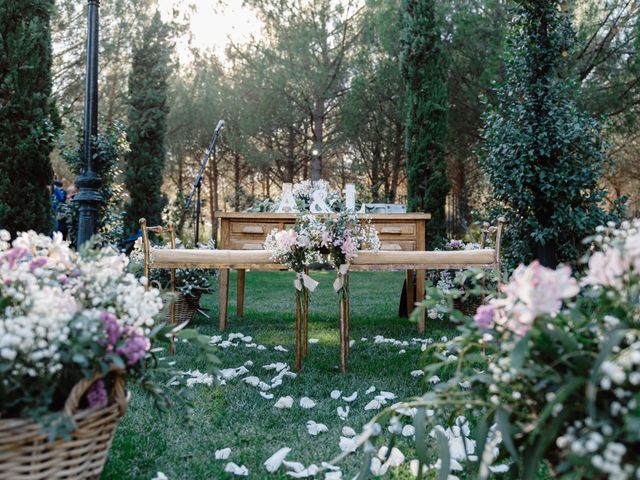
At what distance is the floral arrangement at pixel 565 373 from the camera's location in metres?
0.82

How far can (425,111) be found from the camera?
801 cm

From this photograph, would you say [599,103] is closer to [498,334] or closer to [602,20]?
[602,20]

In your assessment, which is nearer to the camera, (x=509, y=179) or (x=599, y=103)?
(x=509, y=179)

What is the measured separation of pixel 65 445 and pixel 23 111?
5.72 m

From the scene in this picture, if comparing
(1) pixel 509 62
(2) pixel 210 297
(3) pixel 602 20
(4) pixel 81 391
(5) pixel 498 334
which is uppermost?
(3) pixel 602 20

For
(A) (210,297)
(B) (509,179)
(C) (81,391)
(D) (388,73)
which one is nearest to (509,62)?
(B) (509,179)

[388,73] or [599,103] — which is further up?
[388,73]

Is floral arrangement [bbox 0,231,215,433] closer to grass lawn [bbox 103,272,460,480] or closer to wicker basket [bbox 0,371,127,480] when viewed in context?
wicker basket [bbox 0,371,127,480]

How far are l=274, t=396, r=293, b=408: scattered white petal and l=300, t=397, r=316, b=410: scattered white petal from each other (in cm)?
5

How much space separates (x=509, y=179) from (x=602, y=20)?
4.62 m

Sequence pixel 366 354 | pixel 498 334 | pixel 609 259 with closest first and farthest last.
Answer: pixel 609 259, pixel 498 334, pixel 366 354

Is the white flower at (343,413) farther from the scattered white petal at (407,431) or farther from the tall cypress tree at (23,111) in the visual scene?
the tall cypress tree at (23,111)

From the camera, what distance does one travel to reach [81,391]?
107 centimetres

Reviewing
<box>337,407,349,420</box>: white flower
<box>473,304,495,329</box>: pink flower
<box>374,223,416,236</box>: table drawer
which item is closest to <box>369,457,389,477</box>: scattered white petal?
<box>337,407,349,420</box>: white flower
